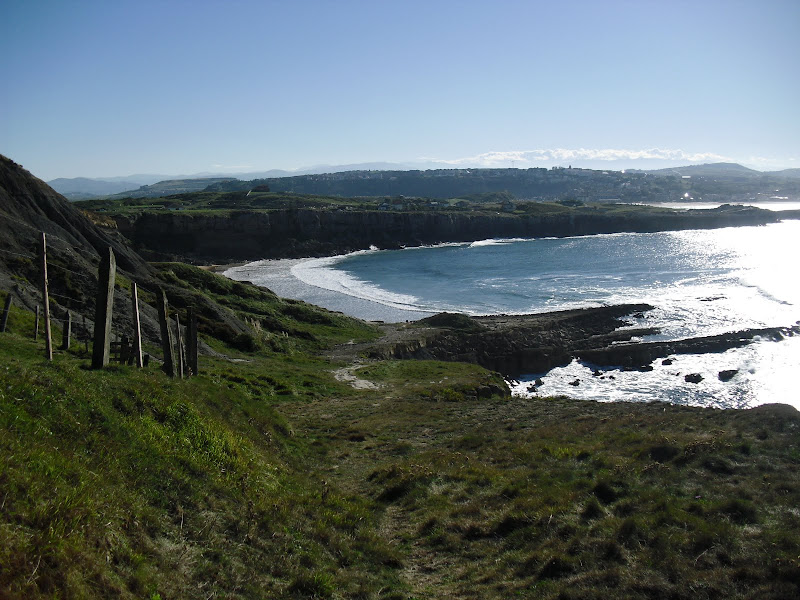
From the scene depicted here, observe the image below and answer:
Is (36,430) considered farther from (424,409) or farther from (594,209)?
(594,209)

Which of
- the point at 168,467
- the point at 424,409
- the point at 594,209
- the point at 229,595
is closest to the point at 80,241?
the point at 424,409

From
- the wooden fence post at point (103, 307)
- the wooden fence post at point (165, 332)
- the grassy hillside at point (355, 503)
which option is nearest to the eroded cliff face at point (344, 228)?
the wooden fence post at point (165, 332)

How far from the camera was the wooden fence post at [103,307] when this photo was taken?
1116 cm

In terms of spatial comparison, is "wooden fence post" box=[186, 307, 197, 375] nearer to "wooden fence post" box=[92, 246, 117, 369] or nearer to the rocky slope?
the rocky slope

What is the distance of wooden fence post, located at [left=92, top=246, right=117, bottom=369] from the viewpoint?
36.6 ft

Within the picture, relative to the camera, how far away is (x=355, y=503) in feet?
36.9

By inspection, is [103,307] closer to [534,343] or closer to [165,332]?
[165,332]

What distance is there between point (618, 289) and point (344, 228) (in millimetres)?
82275

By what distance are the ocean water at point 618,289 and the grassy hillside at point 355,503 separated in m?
23.8

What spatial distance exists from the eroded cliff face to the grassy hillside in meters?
102

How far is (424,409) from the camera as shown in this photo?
74.6 feet

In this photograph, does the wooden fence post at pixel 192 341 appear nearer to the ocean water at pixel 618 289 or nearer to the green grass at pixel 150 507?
the green grass at pixel 150 507

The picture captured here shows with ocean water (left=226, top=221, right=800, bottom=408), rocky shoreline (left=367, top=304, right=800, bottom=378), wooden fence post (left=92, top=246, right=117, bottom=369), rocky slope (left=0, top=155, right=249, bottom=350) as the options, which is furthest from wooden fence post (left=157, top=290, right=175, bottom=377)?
ocean water (left=226, top=221, right=800, bottom=408)

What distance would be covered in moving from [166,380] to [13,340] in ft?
21.6
